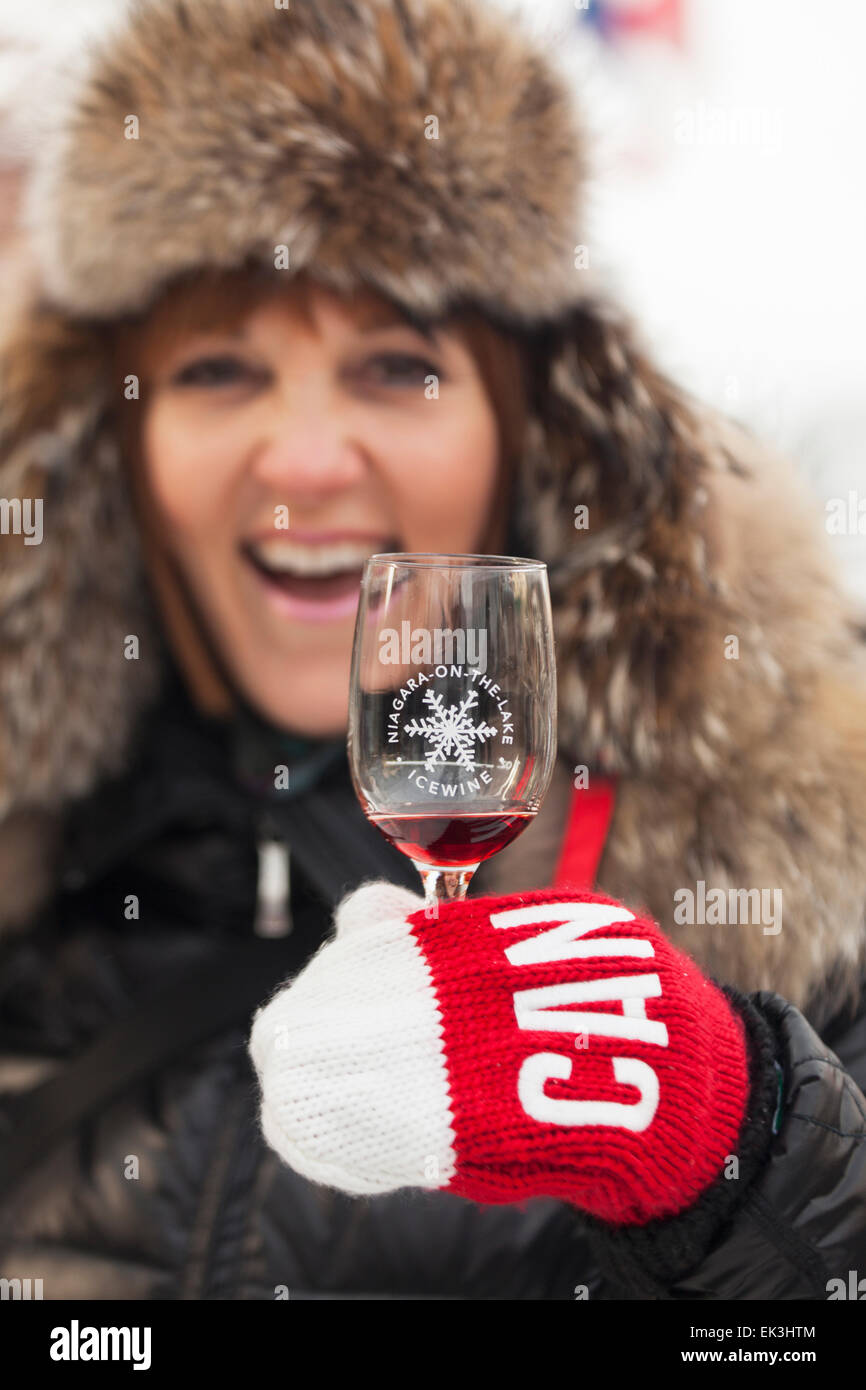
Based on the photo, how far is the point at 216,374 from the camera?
4.10 feet

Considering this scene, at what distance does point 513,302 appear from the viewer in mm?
1148

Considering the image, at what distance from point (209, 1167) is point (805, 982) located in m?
0.56

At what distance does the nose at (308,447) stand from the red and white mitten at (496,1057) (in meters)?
0.63

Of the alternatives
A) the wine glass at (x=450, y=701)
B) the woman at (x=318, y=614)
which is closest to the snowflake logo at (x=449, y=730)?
the wine glass at (x=450, y=701)

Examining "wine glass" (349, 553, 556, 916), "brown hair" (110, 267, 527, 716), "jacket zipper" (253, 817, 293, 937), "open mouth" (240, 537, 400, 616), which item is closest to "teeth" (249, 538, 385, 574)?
"open mouth" (240, 537, 400, 616)

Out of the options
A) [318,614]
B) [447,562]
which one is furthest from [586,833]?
[447,562]

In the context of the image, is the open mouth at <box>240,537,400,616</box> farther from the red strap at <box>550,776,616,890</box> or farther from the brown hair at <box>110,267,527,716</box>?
the red strap at <box>550,776,616,890</box>

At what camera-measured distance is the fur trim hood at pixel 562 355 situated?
1.02m

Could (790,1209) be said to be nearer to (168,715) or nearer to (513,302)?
(513,302)

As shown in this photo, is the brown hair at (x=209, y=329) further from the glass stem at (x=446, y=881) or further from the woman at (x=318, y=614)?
the glass stem at (x=446, y=881)

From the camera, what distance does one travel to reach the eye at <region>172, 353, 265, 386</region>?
1244mm

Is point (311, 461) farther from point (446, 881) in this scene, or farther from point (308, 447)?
A: point (446, 881)
